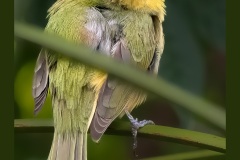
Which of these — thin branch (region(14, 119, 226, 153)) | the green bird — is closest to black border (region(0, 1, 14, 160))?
thin branch (region(14, 119, 226, 153))

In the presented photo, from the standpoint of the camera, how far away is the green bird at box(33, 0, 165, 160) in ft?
4.59

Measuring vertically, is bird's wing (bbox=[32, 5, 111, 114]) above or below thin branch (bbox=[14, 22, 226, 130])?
above

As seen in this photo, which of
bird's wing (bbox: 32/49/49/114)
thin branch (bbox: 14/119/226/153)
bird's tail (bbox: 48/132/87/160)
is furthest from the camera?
bird's wing (bbox: 32/49/49/114)

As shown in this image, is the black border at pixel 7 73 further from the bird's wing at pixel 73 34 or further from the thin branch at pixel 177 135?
the bird's wing at pixel 73 34

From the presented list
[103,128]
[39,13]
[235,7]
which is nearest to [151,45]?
[39,13]

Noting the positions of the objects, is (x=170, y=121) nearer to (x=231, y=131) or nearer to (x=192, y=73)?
(x=192, y=73)

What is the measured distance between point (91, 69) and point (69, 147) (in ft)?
0.67

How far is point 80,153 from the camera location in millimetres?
1339

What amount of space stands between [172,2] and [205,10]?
92 mm

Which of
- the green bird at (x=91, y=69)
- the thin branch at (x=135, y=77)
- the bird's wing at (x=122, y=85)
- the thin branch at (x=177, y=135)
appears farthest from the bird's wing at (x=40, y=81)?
the thin branch at (x=135, y=77)

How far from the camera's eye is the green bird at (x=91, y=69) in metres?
1.40

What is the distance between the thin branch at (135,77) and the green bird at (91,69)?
65cm

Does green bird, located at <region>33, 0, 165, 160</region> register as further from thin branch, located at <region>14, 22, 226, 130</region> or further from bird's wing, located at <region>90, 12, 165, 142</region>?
thin branch, located at <region>14, 22, 226, 130</region>

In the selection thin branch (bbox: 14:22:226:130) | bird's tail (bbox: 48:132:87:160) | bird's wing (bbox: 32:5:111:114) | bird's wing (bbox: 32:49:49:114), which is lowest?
bird's tail (bbox: 48:132:87:160)
